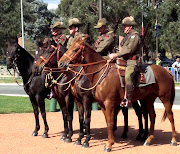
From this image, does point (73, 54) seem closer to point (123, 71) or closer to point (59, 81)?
point (123, 71)

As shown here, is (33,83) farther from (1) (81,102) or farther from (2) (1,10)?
(2) (1,10)

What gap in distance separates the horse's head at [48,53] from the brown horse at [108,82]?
0.99 meters

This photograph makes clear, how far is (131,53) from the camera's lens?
26.5ft

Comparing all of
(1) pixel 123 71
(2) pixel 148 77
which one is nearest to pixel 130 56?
(1) pixel 123 71

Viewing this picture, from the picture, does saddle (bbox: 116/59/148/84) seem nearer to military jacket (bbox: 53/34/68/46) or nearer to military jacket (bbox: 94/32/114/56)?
military jacket (bbox: 94/32/114/56)

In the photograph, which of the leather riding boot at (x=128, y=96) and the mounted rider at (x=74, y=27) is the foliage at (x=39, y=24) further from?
the leather riding boot at (x=128, y=96)

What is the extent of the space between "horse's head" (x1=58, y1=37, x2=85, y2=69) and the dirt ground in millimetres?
1995

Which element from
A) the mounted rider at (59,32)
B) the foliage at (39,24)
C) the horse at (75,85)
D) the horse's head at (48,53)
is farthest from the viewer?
the foliage at (39,24)

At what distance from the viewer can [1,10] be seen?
50.6 metres

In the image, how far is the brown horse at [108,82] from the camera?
8.00 metres

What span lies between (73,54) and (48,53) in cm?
121

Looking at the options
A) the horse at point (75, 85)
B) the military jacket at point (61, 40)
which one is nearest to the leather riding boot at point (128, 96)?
the horse at point (75, 85)

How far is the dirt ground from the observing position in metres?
8.16

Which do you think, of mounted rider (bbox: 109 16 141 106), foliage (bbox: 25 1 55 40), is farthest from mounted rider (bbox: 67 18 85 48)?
foliage (bbox: 25 1 55 40)
